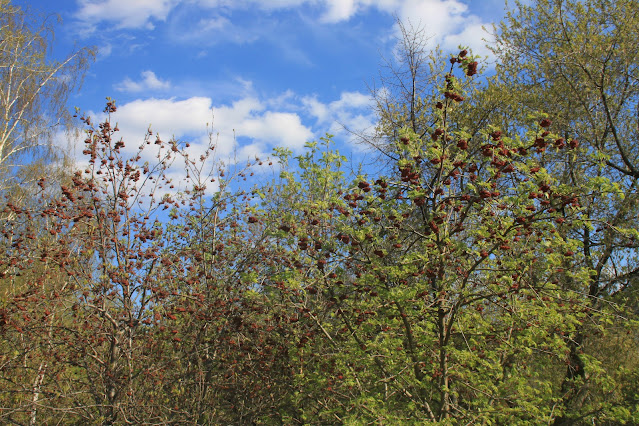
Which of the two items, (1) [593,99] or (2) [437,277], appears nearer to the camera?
(2) [437,277]

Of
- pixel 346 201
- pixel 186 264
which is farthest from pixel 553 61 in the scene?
pixel 186 264

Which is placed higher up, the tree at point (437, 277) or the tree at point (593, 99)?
the tree at point (593, 99)

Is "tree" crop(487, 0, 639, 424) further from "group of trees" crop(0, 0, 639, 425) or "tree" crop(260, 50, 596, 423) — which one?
"tree" crop(260, 50, 596, 423)

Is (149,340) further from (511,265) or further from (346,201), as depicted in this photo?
(511,265)

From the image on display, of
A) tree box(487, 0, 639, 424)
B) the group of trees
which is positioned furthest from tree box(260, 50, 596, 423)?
tree box(487, 0, 639, 424)

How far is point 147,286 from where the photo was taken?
17.3 feet

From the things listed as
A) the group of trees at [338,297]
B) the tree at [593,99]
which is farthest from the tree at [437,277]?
the tree at [593,99]

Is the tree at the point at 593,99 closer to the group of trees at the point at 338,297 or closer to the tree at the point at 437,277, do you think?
the group of trees at the point at 338,297

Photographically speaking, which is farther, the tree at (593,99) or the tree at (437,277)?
the tree at (593,99)

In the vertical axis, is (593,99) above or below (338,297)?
above

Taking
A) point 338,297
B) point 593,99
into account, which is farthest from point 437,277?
point 593,99

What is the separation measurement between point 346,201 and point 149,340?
2.86 meters

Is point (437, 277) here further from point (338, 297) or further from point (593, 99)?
point (593, 99)

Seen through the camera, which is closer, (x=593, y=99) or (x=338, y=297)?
(x=338, y=297)
